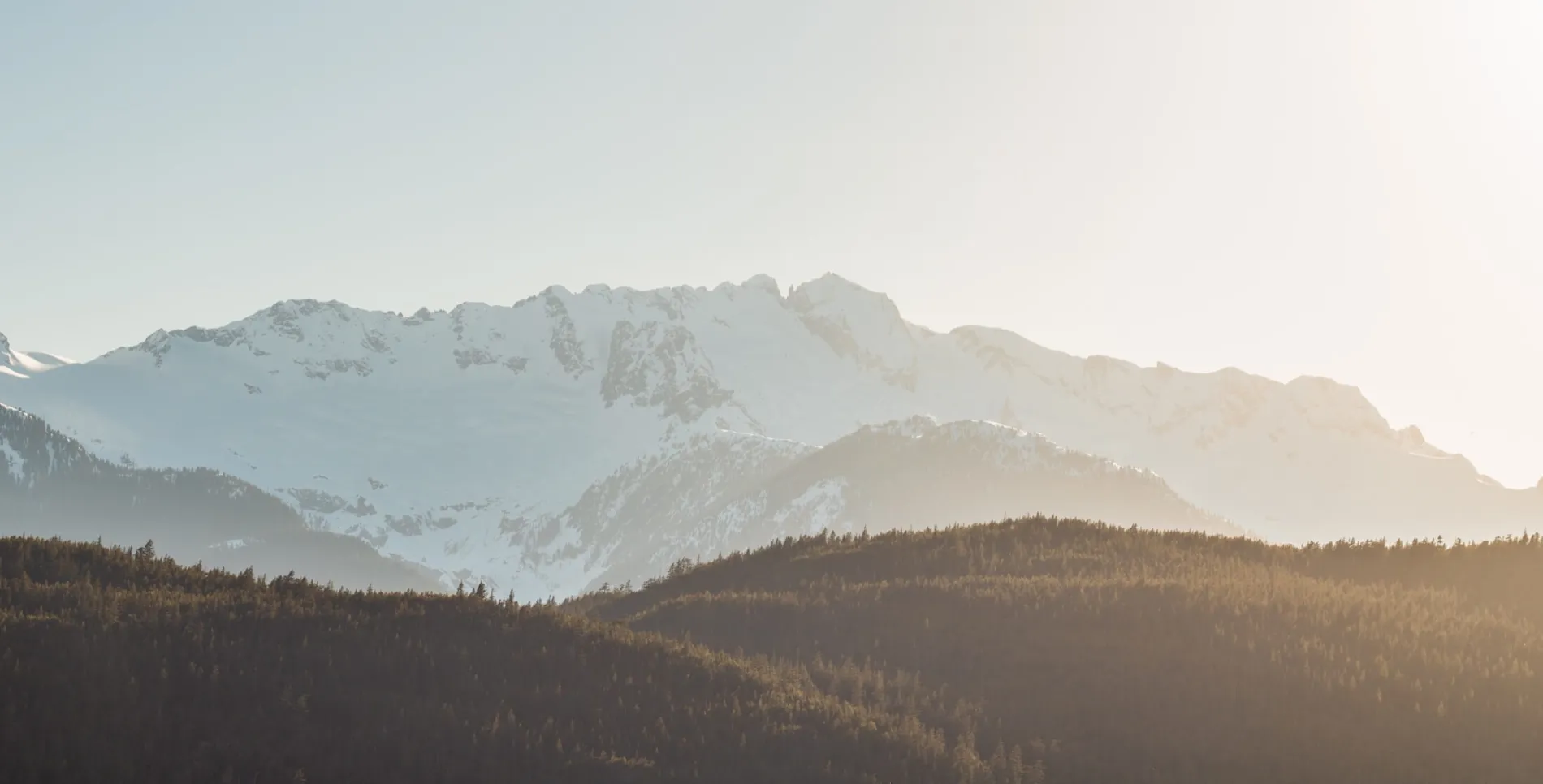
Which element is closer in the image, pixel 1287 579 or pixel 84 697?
pixel 84 697

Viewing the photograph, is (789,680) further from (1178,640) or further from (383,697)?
(1178,640)

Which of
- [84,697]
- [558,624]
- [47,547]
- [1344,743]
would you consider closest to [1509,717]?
[1344,743]

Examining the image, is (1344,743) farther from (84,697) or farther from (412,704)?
(84,697)

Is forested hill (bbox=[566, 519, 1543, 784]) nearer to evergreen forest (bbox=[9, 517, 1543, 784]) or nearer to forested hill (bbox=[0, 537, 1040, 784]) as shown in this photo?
evergreen forest (bbox=[9, 517, 1543, 784])

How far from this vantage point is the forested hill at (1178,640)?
82.7 ft

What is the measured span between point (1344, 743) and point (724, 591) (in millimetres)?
17017

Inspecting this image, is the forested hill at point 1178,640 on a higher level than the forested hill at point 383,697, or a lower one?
higher

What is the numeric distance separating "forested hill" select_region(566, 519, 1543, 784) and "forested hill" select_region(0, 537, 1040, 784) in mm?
2392

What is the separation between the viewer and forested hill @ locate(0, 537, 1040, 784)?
20375 millimetres

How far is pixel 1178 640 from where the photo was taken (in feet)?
98.4

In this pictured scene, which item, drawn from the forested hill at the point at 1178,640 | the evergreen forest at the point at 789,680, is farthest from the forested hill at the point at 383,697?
the forested hill at the point at 1178,640

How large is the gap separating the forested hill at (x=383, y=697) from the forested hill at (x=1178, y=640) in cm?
239

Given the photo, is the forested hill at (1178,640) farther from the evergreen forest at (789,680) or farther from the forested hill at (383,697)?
the forested hill at (383,697)

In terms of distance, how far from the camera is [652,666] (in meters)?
26.4
